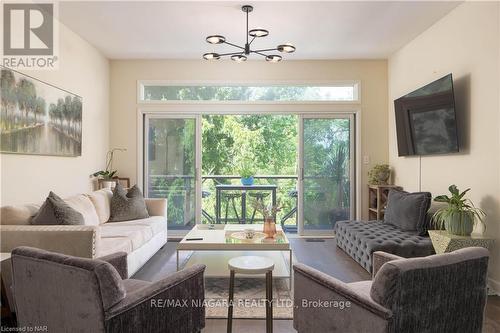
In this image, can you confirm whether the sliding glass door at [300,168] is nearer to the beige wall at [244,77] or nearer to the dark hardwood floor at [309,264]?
the beige wall at [244,77]

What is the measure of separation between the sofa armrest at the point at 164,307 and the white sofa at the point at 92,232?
1.12 m

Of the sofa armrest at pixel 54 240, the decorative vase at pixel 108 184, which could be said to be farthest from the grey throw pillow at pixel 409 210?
the decorative vase at pixel 108 184

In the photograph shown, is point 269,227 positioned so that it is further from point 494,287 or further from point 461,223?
point 494,287

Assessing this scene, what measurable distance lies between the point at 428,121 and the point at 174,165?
364 cm

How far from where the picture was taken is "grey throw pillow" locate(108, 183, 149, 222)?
4016 millimetres

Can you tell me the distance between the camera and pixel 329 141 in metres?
5.20

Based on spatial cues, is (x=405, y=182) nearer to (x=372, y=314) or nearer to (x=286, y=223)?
(x=286, y=223)

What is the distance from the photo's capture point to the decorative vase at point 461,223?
287cm

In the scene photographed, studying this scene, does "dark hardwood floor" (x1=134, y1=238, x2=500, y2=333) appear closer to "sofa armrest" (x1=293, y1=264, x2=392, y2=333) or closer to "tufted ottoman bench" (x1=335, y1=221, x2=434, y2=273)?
"tufted ottoman bench" (x1=335, y1=221, x2=434, y2=273)

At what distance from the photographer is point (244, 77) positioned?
5.08 meters

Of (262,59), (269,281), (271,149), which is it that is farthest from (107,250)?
(271,149)

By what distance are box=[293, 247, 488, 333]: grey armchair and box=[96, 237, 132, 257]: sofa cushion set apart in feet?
6.16

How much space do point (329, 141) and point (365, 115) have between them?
0.69 meters

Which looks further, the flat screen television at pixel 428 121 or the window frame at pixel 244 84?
the window frame at pixel 244 84
